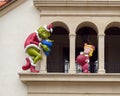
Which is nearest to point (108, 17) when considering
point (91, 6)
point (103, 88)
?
point (91, 6)

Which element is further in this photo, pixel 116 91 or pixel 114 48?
pixel 114 48

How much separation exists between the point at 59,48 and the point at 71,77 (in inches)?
109

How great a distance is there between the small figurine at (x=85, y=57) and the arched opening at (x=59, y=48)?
1590mm

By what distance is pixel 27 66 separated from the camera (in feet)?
80.0

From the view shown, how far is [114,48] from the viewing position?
26828mm

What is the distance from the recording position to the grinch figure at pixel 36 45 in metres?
24.4

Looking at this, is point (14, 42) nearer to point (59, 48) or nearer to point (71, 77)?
point (71, 77)

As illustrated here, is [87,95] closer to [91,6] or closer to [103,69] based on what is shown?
[103,69]

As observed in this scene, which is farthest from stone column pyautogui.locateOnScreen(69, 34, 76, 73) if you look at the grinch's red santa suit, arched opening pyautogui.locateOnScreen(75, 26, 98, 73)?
arched opening pyautogui.locateOnScreen(75, 26, 98, 73)

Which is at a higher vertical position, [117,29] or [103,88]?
[117,29]

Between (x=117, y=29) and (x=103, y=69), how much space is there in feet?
8.11

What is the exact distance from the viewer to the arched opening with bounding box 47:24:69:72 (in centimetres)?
2639

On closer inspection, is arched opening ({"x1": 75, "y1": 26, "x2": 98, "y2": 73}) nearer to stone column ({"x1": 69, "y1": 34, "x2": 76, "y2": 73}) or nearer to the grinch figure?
stone column ({"x1": 69, "y1": 34, "x2": 76, "y2": 73})

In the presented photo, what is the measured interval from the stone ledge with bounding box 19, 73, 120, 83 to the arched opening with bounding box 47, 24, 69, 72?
74.7 inches
